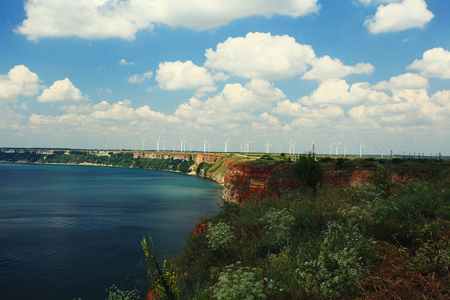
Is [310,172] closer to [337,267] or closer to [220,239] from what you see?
[220,239]

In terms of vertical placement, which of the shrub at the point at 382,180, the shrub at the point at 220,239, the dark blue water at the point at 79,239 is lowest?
the dark blue water at the point at 79,239

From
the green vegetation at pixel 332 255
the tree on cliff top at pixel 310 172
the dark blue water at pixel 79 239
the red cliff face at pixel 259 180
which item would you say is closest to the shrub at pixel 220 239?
the green vegetation at pixel 332 255

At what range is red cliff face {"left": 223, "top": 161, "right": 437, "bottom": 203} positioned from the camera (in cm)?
4589

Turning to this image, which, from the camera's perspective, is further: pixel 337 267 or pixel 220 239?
pixel 220 239

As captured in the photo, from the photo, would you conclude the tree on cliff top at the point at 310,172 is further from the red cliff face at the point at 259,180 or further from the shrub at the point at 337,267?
the shrub at the point at 337,267

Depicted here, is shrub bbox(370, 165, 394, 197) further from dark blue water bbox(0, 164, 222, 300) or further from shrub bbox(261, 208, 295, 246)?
dark blue water bbox(0, 164, 222, 300)

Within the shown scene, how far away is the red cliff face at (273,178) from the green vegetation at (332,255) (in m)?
32.0

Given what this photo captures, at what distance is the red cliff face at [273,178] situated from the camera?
4589 cm

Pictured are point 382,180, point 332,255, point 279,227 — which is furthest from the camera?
point 382,180

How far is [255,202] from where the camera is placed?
49.6 feet

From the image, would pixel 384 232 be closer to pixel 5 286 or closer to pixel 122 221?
pixel 5 286

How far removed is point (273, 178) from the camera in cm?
5609

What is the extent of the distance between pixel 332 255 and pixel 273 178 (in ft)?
164

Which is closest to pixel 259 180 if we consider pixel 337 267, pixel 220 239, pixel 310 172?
pixel 310 172
